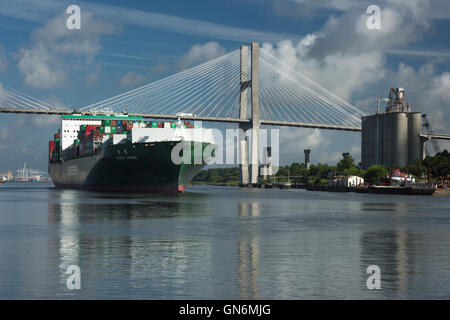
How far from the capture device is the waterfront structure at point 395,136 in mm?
164000

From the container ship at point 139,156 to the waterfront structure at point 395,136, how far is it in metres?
86.6

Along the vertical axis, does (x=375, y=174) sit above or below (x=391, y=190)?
above

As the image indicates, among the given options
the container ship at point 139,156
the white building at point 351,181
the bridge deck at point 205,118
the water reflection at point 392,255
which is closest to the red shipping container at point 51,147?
the bridge deck at point 205,118

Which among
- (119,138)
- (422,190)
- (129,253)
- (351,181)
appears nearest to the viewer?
(129,253)

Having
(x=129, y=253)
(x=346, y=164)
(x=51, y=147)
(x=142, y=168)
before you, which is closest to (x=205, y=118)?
(x=51, y=147)

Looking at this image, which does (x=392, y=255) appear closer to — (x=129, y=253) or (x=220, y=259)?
(x=220, y=259)

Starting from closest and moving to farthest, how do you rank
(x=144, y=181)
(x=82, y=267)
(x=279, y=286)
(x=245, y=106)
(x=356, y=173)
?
(x=279, y=286) < (x=82, y=267) < (x=144, y=181) < (x=245, y=106) < (x=356, y=173)

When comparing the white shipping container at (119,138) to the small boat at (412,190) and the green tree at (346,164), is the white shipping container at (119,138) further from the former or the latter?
the green tree at (346,164)

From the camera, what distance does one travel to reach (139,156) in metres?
78.9

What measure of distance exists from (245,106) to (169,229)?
370 ft

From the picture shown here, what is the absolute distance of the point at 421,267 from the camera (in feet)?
65.8

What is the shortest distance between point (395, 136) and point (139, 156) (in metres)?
103
